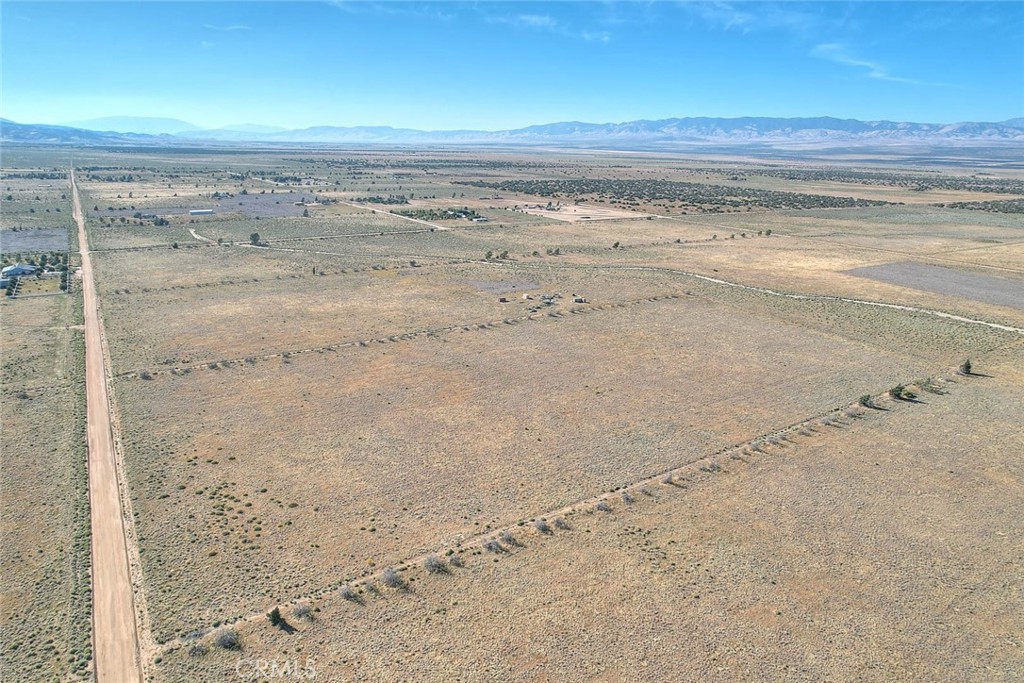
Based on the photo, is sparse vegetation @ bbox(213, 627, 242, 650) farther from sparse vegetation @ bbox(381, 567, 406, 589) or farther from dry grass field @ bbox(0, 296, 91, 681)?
sparse vegetation @ bbox(381, 567, 406, 589)

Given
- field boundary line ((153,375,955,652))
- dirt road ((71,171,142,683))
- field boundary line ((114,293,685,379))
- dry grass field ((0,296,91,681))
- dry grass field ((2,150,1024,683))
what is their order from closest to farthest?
1. dirt road ((71,171,142,683))
2. dry grass field ((0,296,91,681))
3. dry grass field ((2,150,1024,683))
4. field boundary line ((153,375,955,652))
5. field boundary line ((114,293,685,379))

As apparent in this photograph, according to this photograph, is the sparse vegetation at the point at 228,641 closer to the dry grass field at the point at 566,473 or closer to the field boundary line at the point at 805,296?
the dry grass field at the point at 566,473

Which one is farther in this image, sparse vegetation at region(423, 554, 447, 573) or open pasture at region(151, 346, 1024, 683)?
sparse vegetation at region(423, 554, 447, 573)

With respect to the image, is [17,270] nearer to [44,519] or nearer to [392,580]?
[44,519]

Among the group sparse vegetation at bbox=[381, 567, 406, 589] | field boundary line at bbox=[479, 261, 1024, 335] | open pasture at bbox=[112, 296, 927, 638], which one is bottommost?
sparse vegetation at bbox=[381, 567, 406, 589]

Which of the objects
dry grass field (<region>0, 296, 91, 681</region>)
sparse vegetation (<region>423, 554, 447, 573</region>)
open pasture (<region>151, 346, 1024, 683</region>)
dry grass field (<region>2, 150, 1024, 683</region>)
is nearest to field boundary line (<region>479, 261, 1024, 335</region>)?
dry grass field (<region>2, 150, 1024, 683</region>)


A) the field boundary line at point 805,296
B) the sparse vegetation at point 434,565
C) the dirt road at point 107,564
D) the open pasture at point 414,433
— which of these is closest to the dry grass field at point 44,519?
the dirt road at point 107,564
